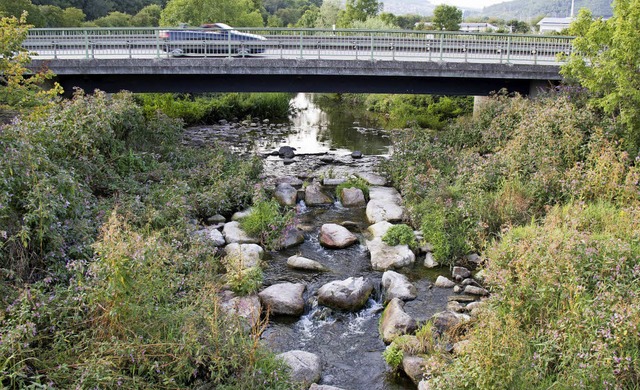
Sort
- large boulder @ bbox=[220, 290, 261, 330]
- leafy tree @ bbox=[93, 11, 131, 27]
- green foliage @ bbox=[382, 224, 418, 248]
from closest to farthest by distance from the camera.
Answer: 1. large boulder @ bbox=[220, 290, 261, 330]
2. green foliage @ bbox=[382, 224, 418, 248]
3. leafy tree @ bbox=[93, 11, 131, 27]

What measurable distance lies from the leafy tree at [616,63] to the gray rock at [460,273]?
259 inches

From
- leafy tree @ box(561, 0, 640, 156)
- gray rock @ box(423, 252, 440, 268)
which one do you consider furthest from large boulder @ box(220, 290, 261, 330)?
Answer: leafy tree @ box(561, 0, 640, 156)

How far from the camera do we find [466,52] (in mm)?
22234

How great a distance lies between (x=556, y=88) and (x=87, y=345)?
62.8 ft

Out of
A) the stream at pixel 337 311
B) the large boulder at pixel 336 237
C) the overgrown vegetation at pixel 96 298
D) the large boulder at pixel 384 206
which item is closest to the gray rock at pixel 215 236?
the overgrown vegetation at pixel 96 298

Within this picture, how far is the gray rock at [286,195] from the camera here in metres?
17.5

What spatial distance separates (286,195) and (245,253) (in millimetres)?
4789

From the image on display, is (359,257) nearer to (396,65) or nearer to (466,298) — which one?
(466,298)

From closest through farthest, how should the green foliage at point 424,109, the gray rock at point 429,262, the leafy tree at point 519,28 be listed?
the gray rock at point 429,262 < the green foliage at point 424,109 < the leafy tree at point 519,28

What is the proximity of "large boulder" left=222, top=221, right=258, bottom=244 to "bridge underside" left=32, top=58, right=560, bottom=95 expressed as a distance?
29.6 feet

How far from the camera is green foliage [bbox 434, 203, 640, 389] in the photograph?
7.66 meters

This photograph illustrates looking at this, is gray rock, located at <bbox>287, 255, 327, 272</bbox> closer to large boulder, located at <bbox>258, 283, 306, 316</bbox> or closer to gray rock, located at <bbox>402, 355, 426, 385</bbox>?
large boulder, located at <bbox>258, 283, 306, 316</bbox>

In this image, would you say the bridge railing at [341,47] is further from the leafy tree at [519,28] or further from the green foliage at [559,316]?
the leafy tree at [519,28]

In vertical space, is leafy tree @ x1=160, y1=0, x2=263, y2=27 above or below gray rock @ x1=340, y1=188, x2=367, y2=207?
above
